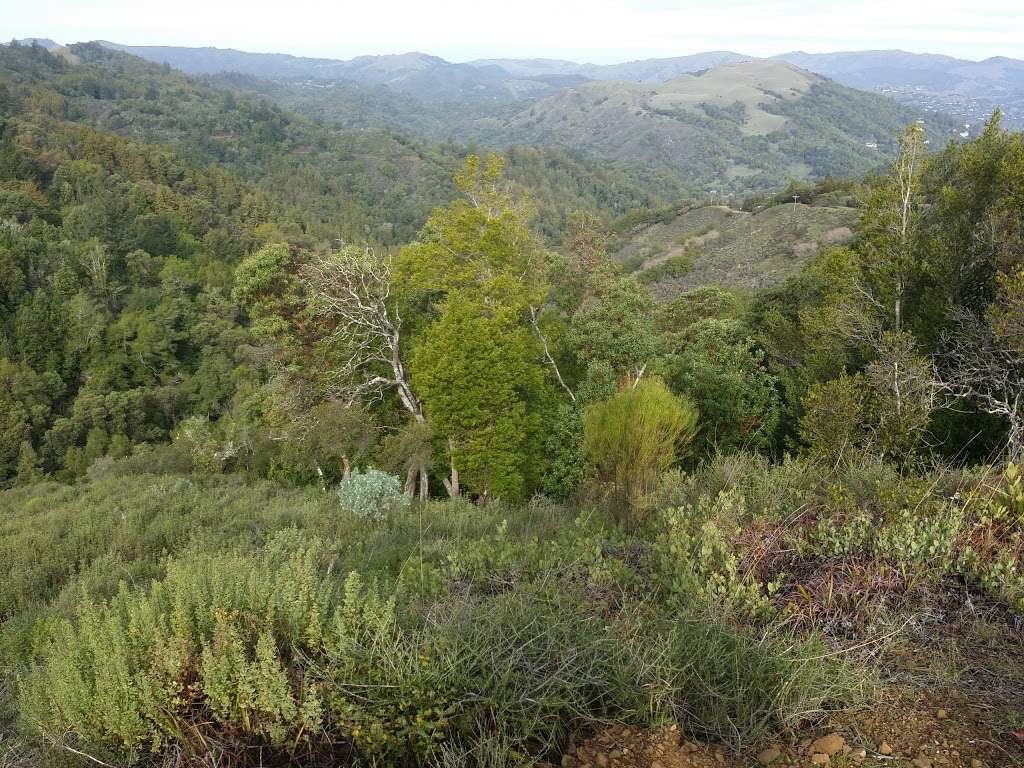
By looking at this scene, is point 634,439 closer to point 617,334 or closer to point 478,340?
point 478,340

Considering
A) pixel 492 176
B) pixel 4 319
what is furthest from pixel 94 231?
pixel 492 176

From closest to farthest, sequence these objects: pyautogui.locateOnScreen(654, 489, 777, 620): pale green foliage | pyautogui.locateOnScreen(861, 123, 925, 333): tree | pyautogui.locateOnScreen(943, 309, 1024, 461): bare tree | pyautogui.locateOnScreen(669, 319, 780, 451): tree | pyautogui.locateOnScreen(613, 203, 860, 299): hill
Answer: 1. pyautogui.locateOnScreen(654, 489, 777, 620): pale green foliage
2. pyautogui.locateOnScreen(943, 309, 1024, 461): bare tree
3. pyautogui.locateOnScreen(861, 123, 925, 333): tree
4. pyautogui.locateOnScreen(669, 319, 780, 451): tree
5. pyautogui.locateOnScreen(613, 203, 860, 299): hill

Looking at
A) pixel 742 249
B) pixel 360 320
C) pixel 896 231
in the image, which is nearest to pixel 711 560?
pixel 896 231

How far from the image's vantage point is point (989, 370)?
6699mm

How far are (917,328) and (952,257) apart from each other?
1.08 metres

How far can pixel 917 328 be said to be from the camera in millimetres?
8742

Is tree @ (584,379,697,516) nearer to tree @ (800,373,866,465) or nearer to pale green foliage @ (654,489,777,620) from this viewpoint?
tree @ (800,373,866,465)

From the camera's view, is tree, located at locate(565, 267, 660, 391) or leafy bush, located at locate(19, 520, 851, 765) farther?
tree, located at locate(565, 267, 660, 391)

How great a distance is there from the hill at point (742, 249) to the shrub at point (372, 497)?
28.1 metres

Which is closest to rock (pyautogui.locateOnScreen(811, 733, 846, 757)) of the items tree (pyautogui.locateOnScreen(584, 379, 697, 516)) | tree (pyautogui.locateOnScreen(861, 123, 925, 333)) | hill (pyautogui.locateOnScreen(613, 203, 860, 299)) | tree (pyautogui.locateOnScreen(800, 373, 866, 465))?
tree (pyautogui.locateOnScreen(584, 379, 697, 516))

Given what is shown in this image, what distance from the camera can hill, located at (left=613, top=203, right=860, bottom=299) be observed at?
127ft

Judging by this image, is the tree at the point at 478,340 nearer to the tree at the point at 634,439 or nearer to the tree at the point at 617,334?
the tree at the point at 617,334

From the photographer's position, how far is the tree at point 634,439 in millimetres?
6293

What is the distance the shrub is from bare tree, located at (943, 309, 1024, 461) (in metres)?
6.40
